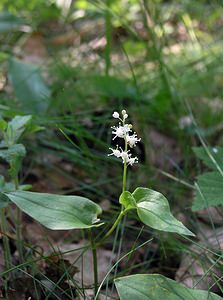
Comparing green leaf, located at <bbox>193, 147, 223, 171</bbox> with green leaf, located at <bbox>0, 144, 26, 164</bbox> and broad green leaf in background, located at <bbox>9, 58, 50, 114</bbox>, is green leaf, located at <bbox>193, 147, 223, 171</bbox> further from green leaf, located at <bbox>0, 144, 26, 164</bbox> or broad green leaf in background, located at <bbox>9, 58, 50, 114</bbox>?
broad green leaf in background, located at <bbox>9, 58, 50, 114</bbox>

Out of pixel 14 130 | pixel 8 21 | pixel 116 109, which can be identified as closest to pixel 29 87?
pixel 116 109

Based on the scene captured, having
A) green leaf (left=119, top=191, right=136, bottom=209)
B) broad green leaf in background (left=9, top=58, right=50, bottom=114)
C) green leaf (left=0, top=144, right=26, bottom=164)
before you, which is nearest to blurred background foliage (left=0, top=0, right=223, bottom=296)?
broad green leaf in background (left=9, top=58, right=50, bottom=114)

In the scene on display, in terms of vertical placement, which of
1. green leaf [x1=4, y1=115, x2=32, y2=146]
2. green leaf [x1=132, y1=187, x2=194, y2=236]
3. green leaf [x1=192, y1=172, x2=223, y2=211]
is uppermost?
green leaf [x1=4, y1=115, x2=32, y2=146]

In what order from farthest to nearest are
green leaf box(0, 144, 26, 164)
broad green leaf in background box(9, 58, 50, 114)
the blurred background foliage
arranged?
1. broad green leaf in background box(9, 58, 50, 114)
2. the blurred background foliage
3. green leaf box(0, 144, 26, 164)

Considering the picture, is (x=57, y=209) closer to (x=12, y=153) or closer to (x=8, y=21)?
(x=12, y=153)

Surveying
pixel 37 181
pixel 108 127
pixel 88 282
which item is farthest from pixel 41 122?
pixel 88 282

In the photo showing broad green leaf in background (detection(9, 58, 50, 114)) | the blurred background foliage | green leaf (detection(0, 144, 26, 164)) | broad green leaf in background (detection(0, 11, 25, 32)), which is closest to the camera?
green leaf (detection(0, 144, 26, 164))

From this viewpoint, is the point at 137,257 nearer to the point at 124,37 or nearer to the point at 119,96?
the point at 119,96

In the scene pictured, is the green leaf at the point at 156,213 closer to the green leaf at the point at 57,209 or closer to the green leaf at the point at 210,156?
the green leaf at the point at 57,209
